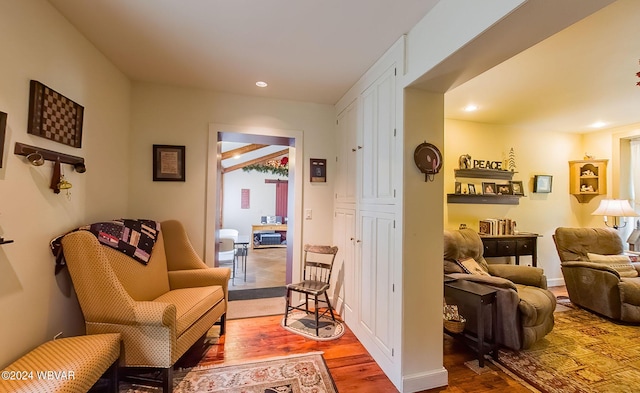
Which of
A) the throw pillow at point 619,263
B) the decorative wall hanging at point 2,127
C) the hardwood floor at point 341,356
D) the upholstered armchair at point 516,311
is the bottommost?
the hardwood floor at point 341,356

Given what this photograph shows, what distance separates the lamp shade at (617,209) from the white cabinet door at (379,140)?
3.67 metres

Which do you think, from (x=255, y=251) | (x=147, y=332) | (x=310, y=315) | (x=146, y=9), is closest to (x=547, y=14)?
(x=146, y=9)

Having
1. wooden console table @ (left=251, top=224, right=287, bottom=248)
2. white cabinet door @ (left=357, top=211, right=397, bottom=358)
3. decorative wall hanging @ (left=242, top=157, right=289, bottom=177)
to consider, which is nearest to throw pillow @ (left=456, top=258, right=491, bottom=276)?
white cabinet door @ (left=357, top=211, right=397, bottom=358)

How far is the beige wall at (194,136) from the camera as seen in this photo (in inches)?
109

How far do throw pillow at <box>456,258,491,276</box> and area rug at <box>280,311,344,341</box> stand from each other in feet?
4.51

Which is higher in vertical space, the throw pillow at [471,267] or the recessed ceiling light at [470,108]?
the recessed ceiling light at [470,108]

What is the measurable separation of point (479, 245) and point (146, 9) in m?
3.58

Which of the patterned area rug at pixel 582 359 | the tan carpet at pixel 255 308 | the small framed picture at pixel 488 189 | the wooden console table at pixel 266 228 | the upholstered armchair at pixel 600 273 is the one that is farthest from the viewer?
the wooden console table at pixel 266 228

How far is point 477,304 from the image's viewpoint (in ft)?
6.97

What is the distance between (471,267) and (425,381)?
52.9 inches

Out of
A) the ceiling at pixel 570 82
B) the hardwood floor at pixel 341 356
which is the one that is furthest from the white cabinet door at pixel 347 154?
the hardwood floor at pixel 341 356

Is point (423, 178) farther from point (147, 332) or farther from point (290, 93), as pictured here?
point (147, 332)

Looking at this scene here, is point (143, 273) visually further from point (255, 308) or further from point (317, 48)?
point (317, 48)

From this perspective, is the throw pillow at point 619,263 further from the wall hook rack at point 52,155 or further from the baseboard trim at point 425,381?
the wall hook rack at point 52,155
